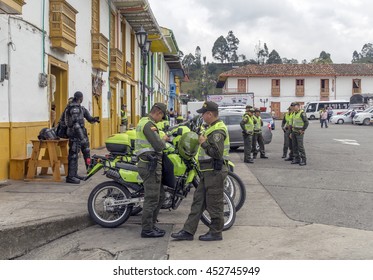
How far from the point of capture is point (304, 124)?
40.2 ft

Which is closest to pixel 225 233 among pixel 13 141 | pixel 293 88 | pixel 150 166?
pixel 150 166

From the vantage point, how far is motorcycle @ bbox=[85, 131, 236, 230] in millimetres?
6164

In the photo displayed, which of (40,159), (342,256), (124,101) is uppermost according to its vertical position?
(124,101)

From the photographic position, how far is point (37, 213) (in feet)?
20.2

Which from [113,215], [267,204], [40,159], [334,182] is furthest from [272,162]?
[113,215]

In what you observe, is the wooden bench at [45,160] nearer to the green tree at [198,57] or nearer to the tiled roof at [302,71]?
the tiled roof at [302,71]

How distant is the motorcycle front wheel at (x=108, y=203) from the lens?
6.18 meters

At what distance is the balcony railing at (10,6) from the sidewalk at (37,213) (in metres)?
2.95

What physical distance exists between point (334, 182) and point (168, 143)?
462 centimetres

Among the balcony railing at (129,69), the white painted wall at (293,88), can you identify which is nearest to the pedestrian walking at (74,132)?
the balcony railing at (129,69)

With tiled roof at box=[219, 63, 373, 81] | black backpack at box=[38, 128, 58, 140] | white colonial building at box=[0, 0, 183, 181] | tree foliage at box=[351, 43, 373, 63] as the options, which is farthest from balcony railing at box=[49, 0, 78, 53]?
tree foliage at box=[351, 43, 373, 63]

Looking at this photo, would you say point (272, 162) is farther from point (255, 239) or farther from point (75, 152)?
point (255, 239)

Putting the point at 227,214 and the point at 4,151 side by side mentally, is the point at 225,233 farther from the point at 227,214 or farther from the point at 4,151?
the point at 4,151

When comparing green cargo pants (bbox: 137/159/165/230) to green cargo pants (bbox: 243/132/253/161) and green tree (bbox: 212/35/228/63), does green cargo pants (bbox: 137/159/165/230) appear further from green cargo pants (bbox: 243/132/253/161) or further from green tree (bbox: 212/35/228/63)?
green tree (bbox: 212/35/228/63)
